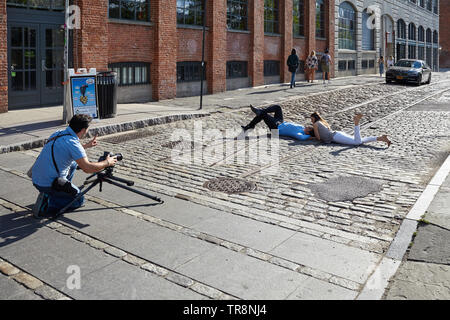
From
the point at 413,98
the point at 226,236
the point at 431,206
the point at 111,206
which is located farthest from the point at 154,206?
the point at 413,98

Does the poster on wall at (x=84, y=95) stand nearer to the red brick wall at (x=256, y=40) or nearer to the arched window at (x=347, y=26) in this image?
the red brick wall at (x=256, y=40)

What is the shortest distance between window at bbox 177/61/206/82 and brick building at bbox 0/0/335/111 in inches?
1.7

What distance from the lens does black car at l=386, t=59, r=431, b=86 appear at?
90.2 ft

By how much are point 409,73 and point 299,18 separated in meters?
7.69

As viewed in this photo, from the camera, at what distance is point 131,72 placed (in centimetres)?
1839

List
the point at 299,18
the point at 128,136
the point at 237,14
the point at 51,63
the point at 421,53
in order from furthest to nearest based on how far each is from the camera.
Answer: the point at 421,53 → the point at 299,18 → the point at 237,14 → the point at 51,63 → the point at 128,136

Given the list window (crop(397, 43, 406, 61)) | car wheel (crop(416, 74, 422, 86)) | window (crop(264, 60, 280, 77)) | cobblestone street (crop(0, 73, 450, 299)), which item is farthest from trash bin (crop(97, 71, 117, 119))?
window (crop(397, 43, 406, 61))

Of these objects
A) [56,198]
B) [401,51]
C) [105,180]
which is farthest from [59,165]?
[401,51]

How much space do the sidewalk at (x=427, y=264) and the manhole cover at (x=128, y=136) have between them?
24.2 ft

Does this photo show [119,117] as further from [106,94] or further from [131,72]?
[131,72]

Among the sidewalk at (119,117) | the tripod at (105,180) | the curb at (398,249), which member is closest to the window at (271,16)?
the sidewalk at (119,117)
